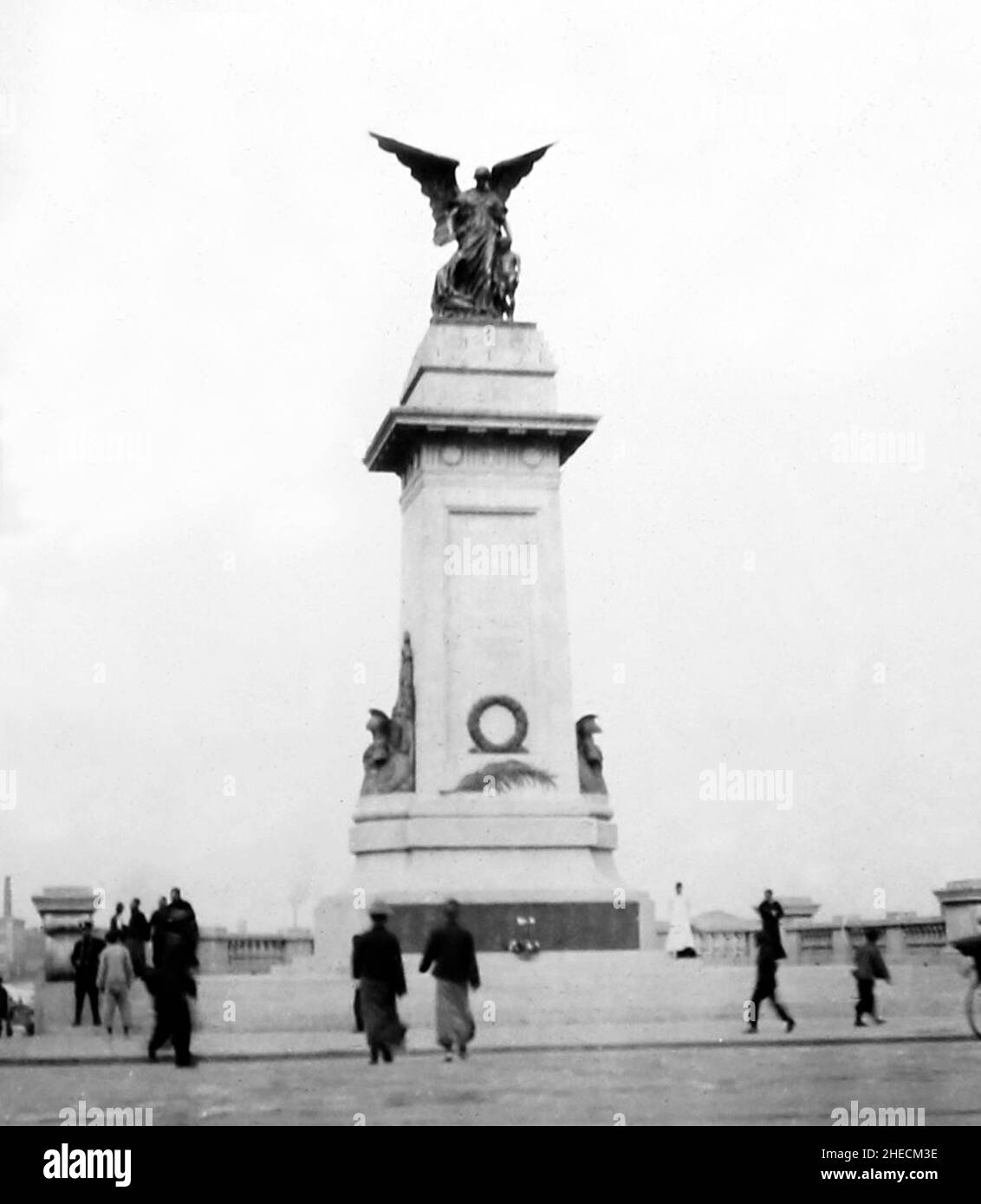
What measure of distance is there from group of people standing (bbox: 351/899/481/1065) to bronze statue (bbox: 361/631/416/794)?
Result: 8298 mm

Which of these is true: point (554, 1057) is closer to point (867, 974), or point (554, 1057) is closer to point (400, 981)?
point (400, 981)

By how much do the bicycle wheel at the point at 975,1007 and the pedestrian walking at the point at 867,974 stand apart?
1035 mm

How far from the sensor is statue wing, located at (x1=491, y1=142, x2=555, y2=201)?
28.8 metres

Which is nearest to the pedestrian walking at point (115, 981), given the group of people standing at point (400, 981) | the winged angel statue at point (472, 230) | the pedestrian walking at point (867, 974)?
the group of people standing at point (400, 981)

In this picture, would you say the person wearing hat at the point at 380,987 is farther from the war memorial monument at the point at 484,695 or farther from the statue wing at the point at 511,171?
the statue wing at the point at 511,171

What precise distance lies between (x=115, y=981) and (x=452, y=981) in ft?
16.5

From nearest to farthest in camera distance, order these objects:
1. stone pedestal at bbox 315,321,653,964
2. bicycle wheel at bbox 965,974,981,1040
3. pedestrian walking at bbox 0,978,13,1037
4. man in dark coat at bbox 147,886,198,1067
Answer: man in dark coat at bbox 147,886,198,1067, bicycle wheel at bbox 965,974,981,1040, pedestrian walking at bbox 0,978,13,1037, stone pedestal at bbox 315,321,653,964

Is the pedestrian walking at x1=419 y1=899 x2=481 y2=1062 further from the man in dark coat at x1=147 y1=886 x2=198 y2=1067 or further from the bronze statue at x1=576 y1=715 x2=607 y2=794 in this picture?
the bronze statue at x1=576 y1=715 x2=607 y2=794

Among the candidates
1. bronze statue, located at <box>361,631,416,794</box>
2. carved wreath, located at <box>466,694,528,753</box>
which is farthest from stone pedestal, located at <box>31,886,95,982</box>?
carved wreath, located at <box>466,694,528,753</box>

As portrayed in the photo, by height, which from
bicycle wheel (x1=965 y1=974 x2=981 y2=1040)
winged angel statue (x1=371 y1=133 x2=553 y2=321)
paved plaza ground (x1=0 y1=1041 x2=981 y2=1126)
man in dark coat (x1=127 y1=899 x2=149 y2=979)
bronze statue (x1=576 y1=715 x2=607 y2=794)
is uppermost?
winged angel statue (x1=371 y1=133 x2=553 y2=321)

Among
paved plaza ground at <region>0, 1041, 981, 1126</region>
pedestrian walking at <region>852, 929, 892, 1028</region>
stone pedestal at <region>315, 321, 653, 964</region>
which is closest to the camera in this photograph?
paved plaza ground at <region>0, 1041, 981, 1126</region>

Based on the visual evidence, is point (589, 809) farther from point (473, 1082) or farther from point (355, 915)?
point (473, 1082)

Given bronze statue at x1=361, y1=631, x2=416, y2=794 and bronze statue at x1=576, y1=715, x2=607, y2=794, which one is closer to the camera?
bronze statue at x1=361, y1=631, x2=416, y2=794

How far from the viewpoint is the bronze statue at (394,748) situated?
26641 millimetres
